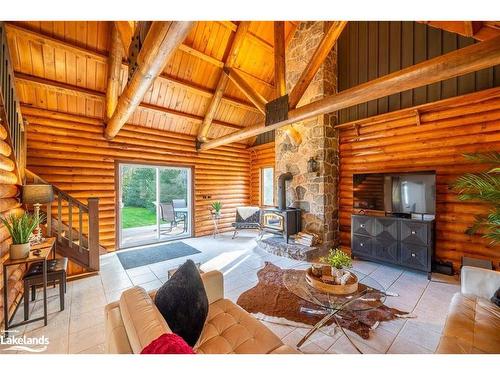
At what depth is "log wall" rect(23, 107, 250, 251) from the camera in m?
4.27

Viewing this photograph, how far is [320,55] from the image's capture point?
130 inches

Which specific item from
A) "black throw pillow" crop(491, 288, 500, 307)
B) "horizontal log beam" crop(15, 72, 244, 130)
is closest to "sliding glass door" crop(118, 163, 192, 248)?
"horizontal log beam" crop(15, 72, 244, 130)

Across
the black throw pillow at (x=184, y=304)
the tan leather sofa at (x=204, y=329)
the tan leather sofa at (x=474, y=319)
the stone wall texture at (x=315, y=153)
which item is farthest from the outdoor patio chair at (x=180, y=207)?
the tan leather sofa at (x=474, y=319)

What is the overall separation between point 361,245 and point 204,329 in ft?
11.7

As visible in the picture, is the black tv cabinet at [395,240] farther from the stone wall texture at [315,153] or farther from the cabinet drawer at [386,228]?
the stone wall texture at [315,153]

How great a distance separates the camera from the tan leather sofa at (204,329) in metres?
1.07

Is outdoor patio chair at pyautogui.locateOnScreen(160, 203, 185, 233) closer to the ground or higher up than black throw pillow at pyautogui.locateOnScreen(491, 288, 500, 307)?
higher up

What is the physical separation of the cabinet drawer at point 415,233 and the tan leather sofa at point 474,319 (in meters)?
1.48

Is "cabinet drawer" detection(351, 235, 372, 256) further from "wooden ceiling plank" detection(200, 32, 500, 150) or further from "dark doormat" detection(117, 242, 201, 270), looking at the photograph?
"dark doormat" detection(117, 242, 201, 270)

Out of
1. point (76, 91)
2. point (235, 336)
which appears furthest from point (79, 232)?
point (235, 336)

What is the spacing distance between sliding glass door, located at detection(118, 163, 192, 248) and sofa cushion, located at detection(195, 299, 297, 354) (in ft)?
14.7
